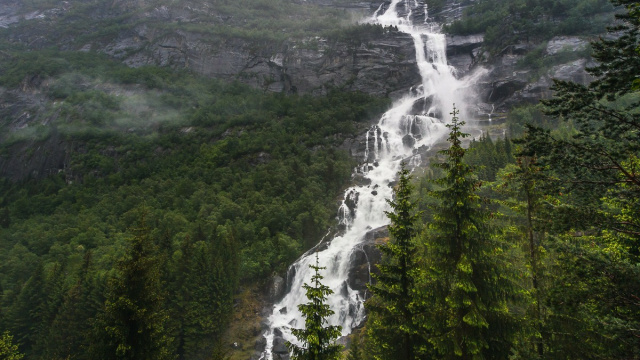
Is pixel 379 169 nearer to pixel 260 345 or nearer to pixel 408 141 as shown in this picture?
pixel 408 141

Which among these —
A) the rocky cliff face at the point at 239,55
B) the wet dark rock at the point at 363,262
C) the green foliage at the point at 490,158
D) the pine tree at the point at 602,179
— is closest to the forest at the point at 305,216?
the pine tree at the point at 602,179

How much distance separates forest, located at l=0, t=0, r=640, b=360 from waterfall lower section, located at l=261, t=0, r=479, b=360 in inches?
151

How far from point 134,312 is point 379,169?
56174 mm

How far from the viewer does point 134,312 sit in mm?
12141

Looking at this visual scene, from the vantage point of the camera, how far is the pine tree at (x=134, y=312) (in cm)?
1184

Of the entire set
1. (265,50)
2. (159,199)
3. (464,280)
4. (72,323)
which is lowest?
(159,199)

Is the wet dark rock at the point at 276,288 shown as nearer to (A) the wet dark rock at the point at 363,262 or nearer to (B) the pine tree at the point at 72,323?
(A) the wet dark rock at the point at 363,262

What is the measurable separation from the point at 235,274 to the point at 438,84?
255 feet

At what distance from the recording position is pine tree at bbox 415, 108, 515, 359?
921 centimetres

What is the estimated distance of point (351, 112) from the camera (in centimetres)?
8600

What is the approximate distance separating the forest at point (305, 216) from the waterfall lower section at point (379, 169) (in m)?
3.83

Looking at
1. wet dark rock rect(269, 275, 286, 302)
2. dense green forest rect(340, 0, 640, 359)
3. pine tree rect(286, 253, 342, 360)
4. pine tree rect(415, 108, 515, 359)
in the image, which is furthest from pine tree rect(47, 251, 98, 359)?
pine tree rect(415, 108, 515, 359)

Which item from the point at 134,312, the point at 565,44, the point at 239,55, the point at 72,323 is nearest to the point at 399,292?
the point at 134,312

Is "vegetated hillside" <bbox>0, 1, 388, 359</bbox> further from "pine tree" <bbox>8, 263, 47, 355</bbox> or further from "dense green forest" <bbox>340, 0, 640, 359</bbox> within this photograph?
"dense green forest" <bbox>340, 0, 640, 359</bbox>
